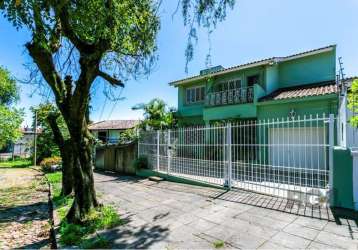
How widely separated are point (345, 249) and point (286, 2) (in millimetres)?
4541

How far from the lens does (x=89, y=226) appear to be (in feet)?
18.5

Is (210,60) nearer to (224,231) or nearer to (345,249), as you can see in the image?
(224,231)

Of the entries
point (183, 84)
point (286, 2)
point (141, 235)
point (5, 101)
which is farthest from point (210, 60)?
point (5, 101)

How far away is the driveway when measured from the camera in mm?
4387

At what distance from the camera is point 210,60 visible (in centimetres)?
538

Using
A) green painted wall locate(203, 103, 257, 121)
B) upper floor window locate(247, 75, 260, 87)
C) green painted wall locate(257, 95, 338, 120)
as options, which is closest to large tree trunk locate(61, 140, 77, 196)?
green painted wall locate(203, 103, 257, 121)

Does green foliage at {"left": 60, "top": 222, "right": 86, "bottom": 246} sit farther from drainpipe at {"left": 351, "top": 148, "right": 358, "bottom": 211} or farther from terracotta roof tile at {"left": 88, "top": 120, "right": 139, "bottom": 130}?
terracotta roof tile at {"left": 88, "top": 120, "right": 139, "bottom": 130}

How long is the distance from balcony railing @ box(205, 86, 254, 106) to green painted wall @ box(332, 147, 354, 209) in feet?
35.1

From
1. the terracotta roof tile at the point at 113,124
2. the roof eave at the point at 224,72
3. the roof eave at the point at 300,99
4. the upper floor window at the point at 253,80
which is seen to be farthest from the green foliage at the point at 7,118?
the roof eave at the point at 300,99

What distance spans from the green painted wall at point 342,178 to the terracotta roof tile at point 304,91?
817cm

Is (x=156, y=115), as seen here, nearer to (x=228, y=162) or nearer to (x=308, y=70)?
(x=308, y=70)

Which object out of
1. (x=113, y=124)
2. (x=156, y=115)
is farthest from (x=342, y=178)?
(x=113, y=124)

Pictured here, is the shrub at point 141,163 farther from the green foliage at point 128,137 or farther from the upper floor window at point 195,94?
the upper floor window at point 195,94

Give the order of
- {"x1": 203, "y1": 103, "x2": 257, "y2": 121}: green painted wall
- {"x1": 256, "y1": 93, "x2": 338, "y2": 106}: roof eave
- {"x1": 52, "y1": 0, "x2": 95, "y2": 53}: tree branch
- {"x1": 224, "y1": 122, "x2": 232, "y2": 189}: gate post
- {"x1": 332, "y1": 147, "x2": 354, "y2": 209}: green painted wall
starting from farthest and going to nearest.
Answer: {"x1": 203, "y1": 103, "x2": 257, "y2": 121}: green painted wall < {"x1": 256, "y1": 93, "x2": 338, "y2": 106}: roof eave < {"x1": 224, "y1": 122, "x2": 232, "y2": 189}: gate post < {"x1": 52, "y1": 0, "x2": 95, "y2": 53}: tree branch < {"x1": 332, "y1": 147, "x2": 354, "y2": 209}: green painted wall
